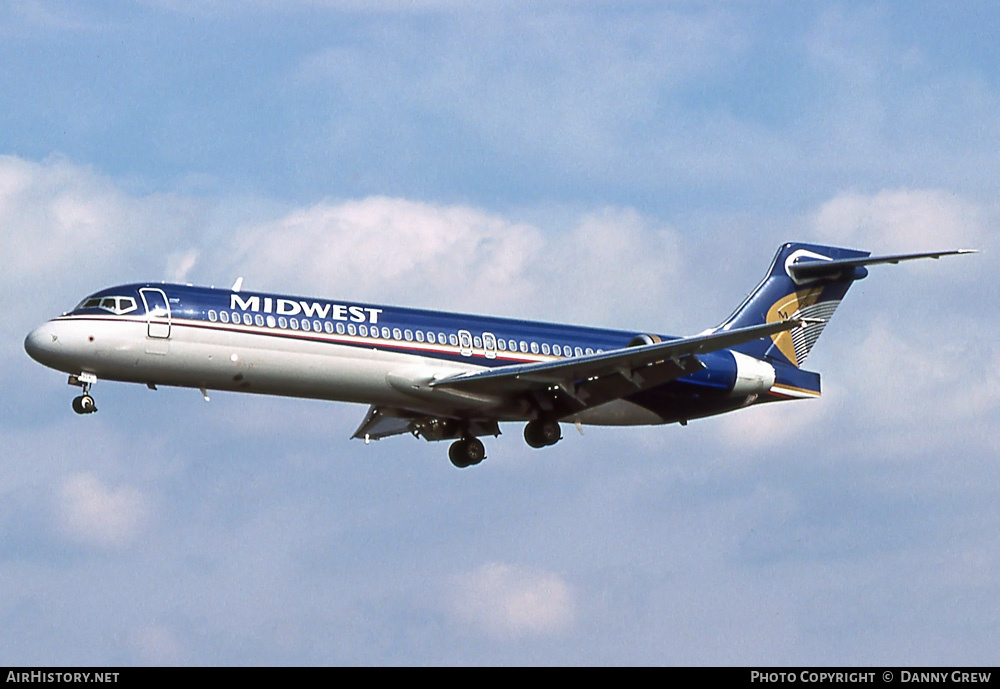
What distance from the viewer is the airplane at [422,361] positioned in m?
38.4

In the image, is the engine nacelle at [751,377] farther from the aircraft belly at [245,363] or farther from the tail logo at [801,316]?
the aircraft belly at [245,363]

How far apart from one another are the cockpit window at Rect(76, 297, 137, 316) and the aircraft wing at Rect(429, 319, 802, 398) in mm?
7185

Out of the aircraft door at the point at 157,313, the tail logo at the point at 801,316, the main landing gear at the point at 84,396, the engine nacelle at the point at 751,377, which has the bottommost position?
the main landing gear at the point at 84,396

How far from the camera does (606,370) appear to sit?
41.7 metres

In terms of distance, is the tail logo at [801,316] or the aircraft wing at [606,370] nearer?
the aircraft wing at [606,370]

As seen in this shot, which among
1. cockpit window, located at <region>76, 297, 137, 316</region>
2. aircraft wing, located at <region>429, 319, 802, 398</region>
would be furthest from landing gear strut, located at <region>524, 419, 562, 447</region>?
cockpit window, located at <region>76, 297, 137, 316</region>

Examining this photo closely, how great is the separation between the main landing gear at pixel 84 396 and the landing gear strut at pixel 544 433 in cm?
1124

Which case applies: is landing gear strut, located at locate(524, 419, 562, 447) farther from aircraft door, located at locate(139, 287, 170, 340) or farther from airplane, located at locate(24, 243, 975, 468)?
aircraft door, located at locate(139, 287, 170, 340)

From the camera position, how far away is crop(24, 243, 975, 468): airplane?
38438 millimetres

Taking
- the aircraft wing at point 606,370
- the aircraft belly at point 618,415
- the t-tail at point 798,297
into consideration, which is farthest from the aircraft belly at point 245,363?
the t-tail at point 798,297

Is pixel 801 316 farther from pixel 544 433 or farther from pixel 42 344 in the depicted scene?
pixel 42 344
